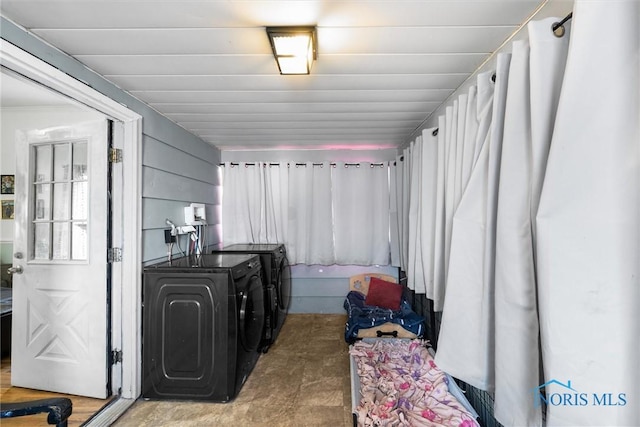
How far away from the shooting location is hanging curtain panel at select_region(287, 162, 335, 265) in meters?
3.45

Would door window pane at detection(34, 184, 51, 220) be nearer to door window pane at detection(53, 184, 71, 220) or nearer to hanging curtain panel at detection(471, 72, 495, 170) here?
door window pane at detection(53, 184, 71, 220)

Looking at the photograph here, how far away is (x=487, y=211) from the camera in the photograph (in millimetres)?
1181

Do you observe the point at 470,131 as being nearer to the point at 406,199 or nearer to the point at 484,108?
the point at 484,108

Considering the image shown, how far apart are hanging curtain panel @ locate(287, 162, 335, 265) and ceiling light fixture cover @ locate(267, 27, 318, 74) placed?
77.8 inches

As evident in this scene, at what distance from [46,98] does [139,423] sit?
2.73 m

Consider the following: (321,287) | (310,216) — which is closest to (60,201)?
(310,216)

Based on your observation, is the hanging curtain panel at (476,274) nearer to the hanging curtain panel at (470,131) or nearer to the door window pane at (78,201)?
the hanging curtain panel at (470,131)

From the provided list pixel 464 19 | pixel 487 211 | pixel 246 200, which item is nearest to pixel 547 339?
pixel 487 211

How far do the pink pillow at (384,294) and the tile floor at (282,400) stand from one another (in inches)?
25.0

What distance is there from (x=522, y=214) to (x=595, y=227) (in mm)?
217

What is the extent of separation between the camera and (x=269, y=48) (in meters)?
1.40

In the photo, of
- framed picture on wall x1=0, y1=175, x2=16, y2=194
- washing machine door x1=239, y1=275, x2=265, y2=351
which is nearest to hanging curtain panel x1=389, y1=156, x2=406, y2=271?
washing machine door x1=239, y1=275, x2=265, y2=351

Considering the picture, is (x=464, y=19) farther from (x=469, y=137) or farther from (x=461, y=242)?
(x=461, y=242)
